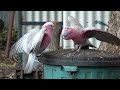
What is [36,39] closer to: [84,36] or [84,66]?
[84,36]

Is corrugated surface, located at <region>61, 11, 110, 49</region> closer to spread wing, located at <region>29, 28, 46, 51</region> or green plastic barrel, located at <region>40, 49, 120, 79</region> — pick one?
spread wing, located at <region>29, 28, 46, 51</region>

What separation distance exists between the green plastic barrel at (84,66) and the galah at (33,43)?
396 mm

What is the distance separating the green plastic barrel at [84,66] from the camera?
11.2 feet

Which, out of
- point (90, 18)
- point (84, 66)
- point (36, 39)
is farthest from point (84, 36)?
point (90, 18)

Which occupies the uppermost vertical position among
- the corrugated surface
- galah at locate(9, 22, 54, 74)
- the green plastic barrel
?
the corrugated surface

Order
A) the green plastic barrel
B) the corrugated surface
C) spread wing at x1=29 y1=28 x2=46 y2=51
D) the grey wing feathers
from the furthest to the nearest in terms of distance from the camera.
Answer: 1. the corrugated surface
2. spread wing at x1=29 y1=28 x2=46 y2=51
3. the grey wing feathers
4. the green plastic barrel

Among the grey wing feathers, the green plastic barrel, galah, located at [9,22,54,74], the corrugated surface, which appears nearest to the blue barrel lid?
the green plastic barrel

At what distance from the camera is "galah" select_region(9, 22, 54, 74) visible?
3.95 m

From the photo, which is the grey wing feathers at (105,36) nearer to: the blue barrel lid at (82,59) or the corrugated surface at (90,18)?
the blue barrel lid at (82,59)

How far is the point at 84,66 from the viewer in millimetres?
3424

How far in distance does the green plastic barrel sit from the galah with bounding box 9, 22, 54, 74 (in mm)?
396

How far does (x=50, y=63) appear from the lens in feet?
11.8

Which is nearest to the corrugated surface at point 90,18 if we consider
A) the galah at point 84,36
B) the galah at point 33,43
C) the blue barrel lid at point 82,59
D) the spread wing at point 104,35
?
the galah at point 33,43
